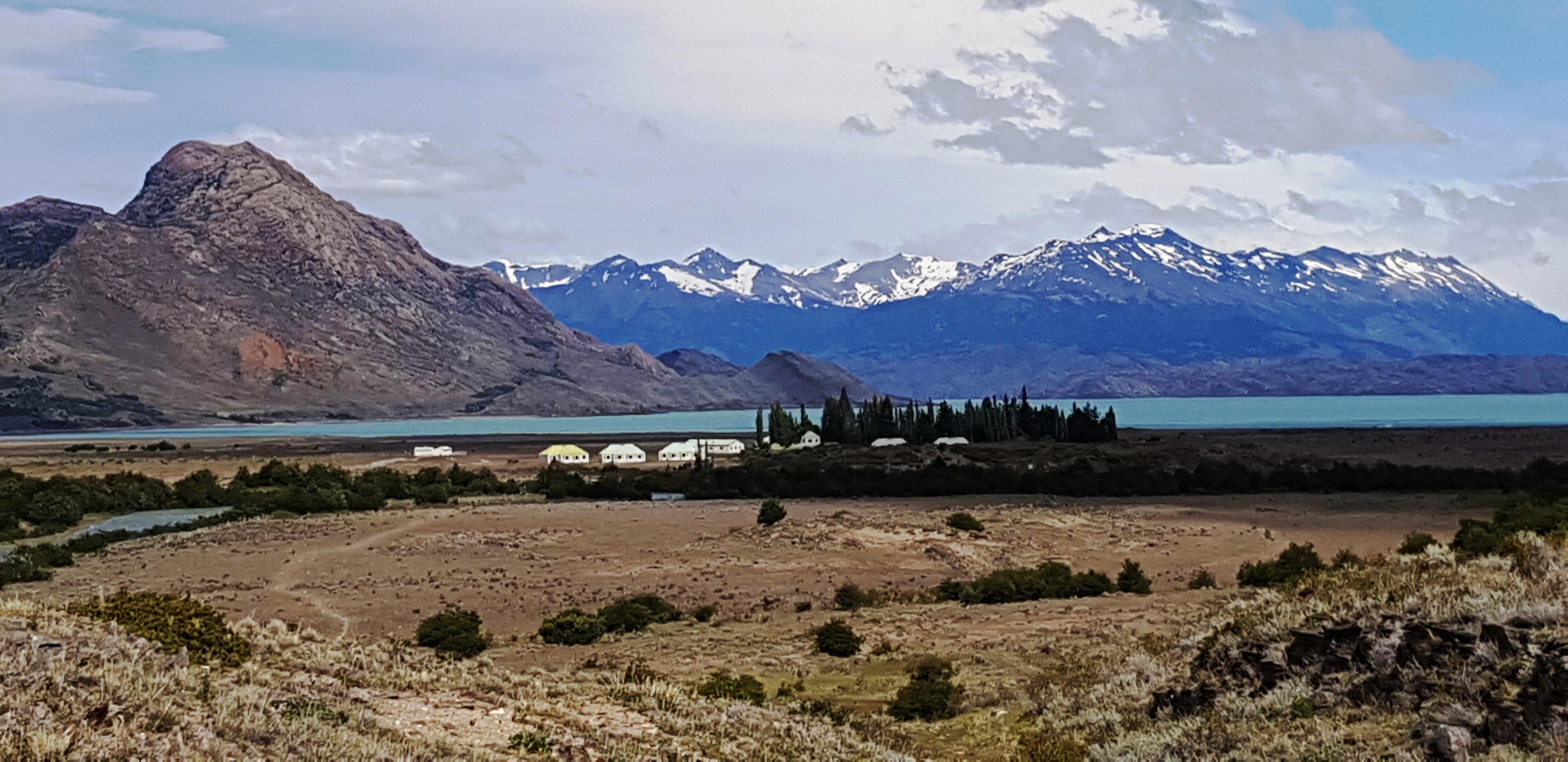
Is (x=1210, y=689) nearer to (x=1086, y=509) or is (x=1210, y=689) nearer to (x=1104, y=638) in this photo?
(x=1104, y=638)

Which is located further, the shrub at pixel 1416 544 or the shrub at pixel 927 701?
the shrub at pixel 1416 544

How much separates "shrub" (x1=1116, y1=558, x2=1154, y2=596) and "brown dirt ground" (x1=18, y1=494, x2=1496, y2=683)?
483mm

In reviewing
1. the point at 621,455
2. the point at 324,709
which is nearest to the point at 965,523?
the point at 324,709

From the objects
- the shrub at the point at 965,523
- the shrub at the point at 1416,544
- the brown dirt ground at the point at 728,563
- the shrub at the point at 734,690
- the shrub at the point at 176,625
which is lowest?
the brown dirt ground at the point at 728,563

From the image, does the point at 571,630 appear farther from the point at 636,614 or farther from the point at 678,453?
the point at 678,453

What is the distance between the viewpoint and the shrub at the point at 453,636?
2355cm

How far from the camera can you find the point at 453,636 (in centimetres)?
2412

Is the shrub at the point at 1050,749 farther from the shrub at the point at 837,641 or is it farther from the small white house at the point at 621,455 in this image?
the small white house at the point at 621,455

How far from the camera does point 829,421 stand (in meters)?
107

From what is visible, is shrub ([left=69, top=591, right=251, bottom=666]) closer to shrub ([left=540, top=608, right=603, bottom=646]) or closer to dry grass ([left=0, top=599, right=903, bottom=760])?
dry grass ([left=0, top=599, right=903, bottom=760])

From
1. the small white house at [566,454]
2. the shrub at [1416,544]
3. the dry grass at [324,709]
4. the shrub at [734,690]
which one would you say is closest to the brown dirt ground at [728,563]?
the shrub at [734,690]

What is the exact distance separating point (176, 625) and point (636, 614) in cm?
1492

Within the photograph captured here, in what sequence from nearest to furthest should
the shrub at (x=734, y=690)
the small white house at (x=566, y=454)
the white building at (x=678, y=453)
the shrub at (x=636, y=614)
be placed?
the shrub at (x=734, y=690) → the shrub at (x=636, y=614) → the small white house at (x=566, y=454) → the white building at (x=678, y=453)

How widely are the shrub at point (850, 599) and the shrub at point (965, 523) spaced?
529 inches
